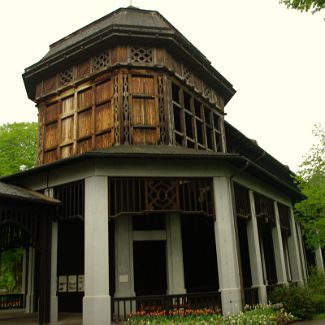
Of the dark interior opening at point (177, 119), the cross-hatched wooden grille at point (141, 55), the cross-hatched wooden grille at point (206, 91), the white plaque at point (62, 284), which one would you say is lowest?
the white plaque at point (62, 284)

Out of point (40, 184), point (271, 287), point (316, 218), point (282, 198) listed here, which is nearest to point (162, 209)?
point (40, 184)

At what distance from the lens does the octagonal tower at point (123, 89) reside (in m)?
16.0

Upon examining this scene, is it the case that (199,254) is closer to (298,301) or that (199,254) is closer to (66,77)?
(298,301)

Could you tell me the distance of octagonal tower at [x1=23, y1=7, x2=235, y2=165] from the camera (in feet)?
52.5

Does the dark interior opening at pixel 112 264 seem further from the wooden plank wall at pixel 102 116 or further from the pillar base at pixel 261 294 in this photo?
the pillar base at pixel 261 294

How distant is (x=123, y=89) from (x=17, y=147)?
15.7m

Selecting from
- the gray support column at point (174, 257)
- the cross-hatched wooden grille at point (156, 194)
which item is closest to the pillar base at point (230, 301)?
Answer: the gray support column at point (174, 257)

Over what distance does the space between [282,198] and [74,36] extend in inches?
508

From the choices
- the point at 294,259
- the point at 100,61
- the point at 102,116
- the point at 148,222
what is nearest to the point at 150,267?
the point at 148,222

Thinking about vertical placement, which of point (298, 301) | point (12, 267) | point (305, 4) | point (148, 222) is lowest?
point (298, 301)

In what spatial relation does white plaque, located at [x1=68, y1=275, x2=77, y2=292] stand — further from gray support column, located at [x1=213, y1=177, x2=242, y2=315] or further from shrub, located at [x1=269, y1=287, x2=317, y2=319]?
shrub, located at [x1=269, y1=287, x2=317, y2=319]

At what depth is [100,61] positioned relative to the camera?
17188mm

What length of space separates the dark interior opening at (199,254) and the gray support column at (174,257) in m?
1.48

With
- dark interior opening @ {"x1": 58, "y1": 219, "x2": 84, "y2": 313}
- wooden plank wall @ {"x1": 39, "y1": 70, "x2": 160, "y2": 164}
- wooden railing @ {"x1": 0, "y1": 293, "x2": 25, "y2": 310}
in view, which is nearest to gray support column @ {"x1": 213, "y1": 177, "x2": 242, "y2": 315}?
wooden plank wall @ {"x1": 39, "y1": 70, "x2": 160, "y2": 164}
